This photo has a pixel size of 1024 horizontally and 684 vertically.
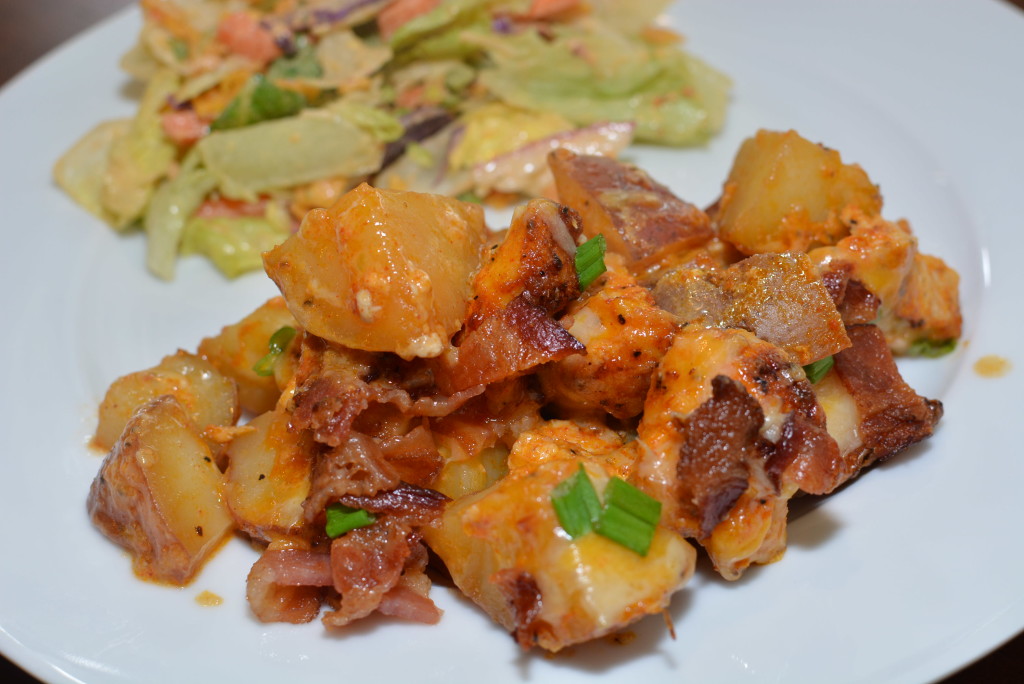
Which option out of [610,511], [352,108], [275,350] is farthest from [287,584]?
[352,108]

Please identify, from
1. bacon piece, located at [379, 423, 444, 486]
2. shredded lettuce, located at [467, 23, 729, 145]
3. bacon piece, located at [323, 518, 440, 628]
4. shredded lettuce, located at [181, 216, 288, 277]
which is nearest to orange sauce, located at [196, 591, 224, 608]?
bacon piece, located at [323, 518, 440, 628]

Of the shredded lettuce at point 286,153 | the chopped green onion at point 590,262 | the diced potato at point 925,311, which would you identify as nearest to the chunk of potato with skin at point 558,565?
the chopped green onion at point 590,262

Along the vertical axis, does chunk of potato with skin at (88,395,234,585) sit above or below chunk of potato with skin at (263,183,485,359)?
below

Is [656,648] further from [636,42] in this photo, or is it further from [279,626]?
[636,42]

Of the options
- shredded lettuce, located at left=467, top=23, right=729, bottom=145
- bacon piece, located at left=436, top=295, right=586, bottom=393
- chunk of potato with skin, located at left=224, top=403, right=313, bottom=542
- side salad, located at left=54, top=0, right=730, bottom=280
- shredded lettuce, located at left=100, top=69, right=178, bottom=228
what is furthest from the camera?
shredded lettuce, located at left=467, top=23, right=729, bottom=145

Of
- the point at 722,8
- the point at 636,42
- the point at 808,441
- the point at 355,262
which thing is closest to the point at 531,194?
the point at 636,42

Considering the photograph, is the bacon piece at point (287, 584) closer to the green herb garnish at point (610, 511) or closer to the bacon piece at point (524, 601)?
the bacon piece at point (524, 601)

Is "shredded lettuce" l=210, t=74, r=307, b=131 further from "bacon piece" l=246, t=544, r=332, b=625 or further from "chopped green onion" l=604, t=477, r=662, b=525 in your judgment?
"chopped green onion" l=604, t=477, r=662, b=525
